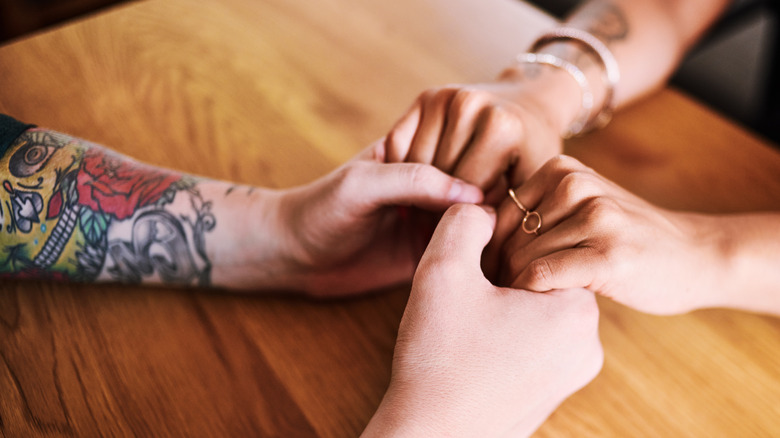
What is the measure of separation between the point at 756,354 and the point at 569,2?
3.71 ft

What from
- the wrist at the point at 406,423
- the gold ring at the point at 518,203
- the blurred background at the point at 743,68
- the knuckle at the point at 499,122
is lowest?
the blurred background at the point at 743,68

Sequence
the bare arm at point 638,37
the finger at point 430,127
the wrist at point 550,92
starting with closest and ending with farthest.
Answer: the finger at point 430,127 → the wrist at point 550,92 → the bare arm at point 638,37

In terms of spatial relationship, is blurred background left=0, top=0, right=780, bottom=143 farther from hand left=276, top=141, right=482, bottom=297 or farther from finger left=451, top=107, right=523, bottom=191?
hand left=276, top=141, right=482, bottom=297

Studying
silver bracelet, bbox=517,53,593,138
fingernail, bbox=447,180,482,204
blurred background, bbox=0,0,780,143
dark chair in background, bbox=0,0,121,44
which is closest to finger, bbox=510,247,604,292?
fingernail, bbox=447,180,482,204

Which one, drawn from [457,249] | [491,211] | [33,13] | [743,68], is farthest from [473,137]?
[33,13]

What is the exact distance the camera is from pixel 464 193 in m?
0.63

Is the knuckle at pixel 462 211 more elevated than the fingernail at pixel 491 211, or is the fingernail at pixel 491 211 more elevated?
the knuckle at pixel 462 211

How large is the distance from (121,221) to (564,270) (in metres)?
0.51

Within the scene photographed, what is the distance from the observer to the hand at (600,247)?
1.79 feet

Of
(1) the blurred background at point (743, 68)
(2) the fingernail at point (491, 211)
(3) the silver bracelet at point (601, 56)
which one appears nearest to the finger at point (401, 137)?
(2) the fingernail at point (491, 211)

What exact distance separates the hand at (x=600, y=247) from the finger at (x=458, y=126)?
9 cm

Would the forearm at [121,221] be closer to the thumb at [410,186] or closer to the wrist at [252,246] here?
the wrist at [252,246]

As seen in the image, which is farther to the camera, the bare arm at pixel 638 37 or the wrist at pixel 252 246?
the bare arm at pixel 638 37

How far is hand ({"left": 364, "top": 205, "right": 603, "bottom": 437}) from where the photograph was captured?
0.48 meters
